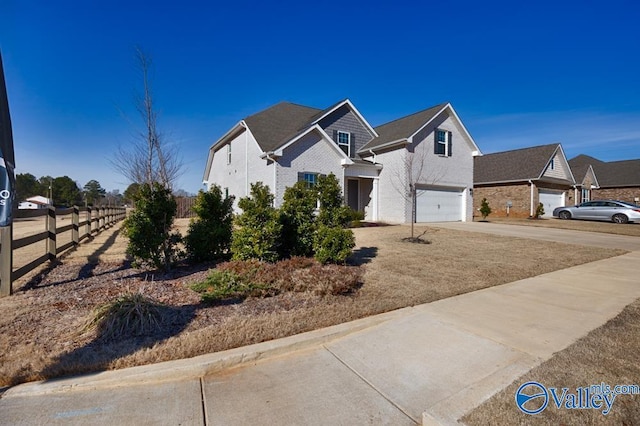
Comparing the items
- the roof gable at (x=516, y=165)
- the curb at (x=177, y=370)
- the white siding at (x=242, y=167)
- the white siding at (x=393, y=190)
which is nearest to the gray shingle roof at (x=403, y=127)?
the white siding at (x=393, y=190)

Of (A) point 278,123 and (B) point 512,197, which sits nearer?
(A) point 278,123

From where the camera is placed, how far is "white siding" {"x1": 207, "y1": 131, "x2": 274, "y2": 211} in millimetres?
15769

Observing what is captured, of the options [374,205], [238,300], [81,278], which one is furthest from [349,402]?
[374,205]

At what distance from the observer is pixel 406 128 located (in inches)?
730

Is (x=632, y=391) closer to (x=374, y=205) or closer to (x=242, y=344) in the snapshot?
(x=242, y=344)

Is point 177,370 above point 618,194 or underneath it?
underneath

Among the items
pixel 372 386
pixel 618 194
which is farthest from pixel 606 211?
pixel 372 386

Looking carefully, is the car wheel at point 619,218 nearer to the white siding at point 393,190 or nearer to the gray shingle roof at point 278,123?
the white siding at point 393,190

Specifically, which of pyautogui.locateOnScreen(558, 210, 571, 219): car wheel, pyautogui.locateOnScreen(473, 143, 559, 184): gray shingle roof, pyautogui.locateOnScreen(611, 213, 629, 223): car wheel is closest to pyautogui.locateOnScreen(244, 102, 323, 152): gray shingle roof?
pyautogui.locateOnScreen(473, 143, 559, 184): gray shingle roof

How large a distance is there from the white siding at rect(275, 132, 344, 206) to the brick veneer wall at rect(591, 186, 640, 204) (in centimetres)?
3351

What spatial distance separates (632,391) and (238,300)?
4337 mm

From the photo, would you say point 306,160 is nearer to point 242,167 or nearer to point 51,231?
point 242,167

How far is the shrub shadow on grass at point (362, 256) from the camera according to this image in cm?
759

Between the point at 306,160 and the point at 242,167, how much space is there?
4893mm
